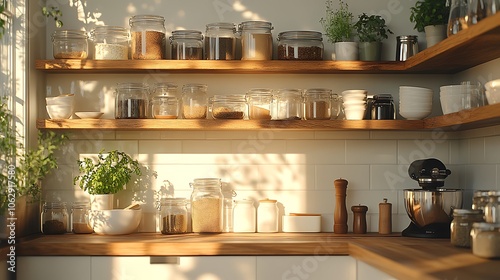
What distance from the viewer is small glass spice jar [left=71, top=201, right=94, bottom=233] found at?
4008 millimetres

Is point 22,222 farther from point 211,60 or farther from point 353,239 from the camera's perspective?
point 353,239

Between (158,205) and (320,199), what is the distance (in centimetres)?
89

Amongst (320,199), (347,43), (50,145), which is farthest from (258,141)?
(50,145)

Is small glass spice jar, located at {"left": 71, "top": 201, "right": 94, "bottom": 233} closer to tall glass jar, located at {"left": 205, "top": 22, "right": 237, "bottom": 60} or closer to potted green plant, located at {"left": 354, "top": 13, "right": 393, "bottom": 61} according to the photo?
tall glass jar, located at {"left": 205, "top": 22, "right": 237, "bottom": 60}

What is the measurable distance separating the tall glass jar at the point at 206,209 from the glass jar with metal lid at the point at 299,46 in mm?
815

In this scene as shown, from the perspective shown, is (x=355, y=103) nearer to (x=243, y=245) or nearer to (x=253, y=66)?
(x=253, y=66)

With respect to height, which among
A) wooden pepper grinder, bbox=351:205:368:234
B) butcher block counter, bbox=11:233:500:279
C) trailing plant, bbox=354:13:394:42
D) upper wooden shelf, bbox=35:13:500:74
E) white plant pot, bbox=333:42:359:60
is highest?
trailing plant, bbox=354:13:394:42

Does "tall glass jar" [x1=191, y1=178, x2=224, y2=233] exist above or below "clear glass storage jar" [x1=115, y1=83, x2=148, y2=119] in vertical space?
below

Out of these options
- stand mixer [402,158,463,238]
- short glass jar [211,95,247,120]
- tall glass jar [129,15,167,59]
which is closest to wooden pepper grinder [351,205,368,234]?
stand mixer [402,158,463,238]

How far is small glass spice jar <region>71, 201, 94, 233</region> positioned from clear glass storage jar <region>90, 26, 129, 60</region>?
2.62 ft

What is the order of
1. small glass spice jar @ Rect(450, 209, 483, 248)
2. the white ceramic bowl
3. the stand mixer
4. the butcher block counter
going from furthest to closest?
the white ceramic bowl
the stand mixer
the butcher block counter
small glass spice jar @ Rect(450, 209, 483, 248)

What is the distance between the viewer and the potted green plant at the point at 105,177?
13.0ft

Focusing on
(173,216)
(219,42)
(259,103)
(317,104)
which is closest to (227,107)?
(259,103)

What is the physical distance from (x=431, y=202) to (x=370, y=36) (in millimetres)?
976
